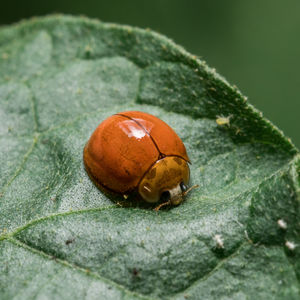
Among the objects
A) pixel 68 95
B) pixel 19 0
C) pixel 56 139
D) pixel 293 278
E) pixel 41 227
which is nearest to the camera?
pixel 293 278

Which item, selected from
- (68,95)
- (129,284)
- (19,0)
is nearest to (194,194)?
(129,284)

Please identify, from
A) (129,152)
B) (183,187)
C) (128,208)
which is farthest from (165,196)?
(129,152)

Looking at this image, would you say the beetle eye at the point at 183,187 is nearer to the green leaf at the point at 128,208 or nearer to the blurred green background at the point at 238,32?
the green leaf at the point at 128,208

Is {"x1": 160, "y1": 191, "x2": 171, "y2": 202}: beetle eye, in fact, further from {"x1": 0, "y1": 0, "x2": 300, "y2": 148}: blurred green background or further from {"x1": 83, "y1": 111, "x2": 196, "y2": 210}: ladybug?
{"x1": 0, "y1": 0, "x2": 300, "y2": 148}: blurred green background

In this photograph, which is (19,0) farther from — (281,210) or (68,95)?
(281,210)

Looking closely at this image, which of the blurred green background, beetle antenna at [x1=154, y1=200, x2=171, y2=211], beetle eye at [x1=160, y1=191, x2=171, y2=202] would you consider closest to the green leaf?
beetle antenna at [x1=154, y1=200, x2=171, y2=211]

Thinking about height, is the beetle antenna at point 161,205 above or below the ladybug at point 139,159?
below

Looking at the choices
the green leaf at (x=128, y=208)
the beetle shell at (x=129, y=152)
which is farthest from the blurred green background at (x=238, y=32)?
the beetle shell at (x=129, y=152)
